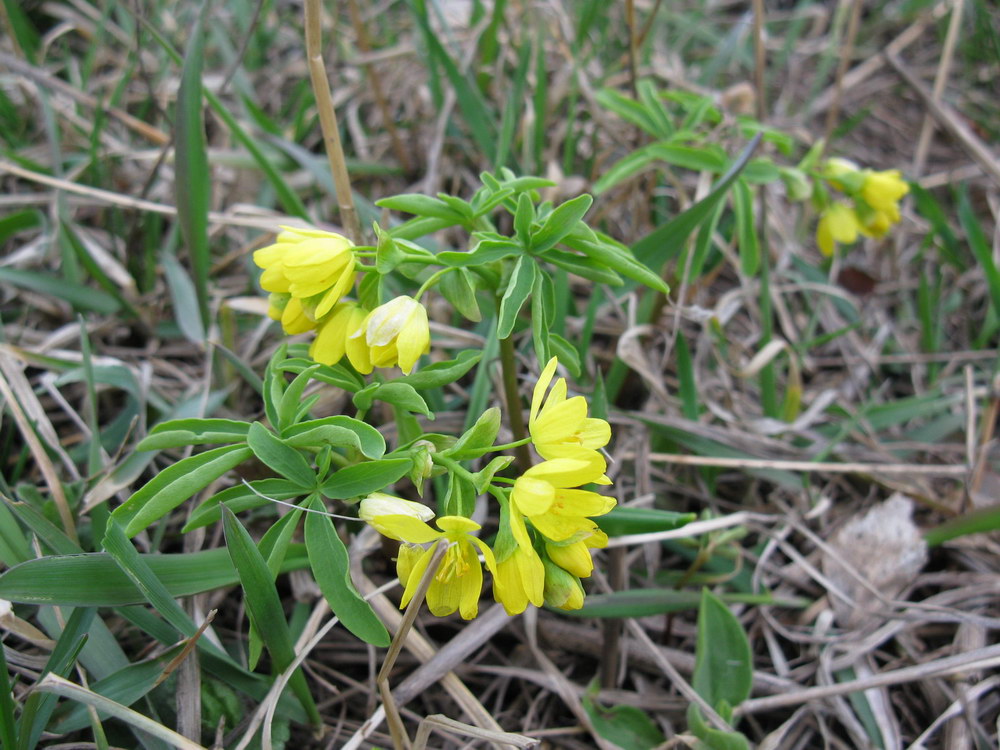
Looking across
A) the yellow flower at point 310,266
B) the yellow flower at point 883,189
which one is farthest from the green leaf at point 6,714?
the yellow flower at point 883,189

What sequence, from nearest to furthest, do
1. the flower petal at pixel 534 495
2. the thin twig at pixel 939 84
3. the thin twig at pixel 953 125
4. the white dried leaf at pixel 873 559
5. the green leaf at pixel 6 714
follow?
the flower petal at pixel 534 495 → the green leaf at pixel 6 714 → the white dried leaf at pixel 873 559 → the thin twig at pixel 953 125 → the thin twig at pixel 939 84

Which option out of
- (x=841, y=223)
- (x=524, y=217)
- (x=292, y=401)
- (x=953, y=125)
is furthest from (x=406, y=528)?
(x=953, y=125)

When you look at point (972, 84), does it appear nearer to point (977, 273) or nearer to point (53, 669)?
point (977, 273)

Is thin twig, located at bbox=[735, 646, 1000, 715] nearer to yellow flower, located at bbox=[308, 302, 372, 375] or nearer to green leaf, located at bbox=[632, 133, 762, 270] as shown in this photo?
green leaf, located at bbox=[632, 133, 762, 270]

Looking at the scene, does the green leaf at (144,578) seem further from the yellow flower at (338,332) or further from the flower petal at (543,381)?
the flower petal at (543,381)

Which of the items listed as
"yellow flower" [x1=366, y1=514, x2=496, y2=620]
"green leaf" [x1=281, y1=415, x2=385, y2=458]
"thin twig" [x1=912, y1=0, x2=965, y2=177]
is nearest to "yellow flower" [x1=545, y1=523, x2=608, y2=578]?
"yellow flower" [x1=366, y1=514, x2=496, y2=620]

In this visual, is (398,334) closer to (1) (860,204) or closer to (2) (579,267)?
(2) (579,267)
